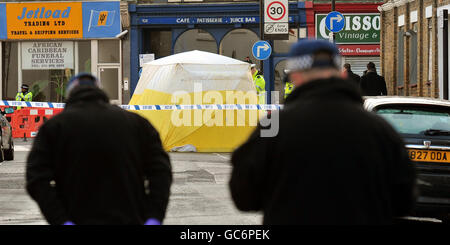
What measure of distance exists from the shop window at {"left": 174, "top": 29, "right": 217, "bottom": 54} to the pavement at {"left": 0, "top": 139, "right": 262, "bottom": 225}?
1820 centimetres

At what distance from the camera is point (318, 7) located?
124ft

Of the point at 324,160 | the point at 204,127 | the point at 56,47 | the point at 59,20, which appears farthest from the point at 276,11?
the point at 324,160

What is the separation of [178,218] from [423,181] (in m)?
2.74

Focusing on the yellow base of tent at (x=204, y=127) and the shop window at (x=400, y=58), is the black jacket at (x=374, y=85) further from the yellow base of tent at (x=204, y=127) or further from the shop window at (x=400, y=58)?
the shop window at (x=400, y=58)

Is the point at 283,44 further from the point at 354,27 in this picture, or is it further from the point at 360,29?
the point at 360,29

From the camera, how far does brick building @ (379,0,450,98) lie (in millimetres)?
27531

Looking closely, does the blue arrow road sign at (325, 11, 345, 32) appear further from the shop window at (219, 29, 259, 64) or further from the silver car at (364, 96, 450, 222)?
the silver car at (364, 96, 450, 222)

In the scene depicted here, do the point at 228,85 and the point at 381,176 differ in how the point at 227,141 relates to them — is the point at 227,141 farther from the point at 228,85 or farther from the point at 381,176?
the point at 381,176

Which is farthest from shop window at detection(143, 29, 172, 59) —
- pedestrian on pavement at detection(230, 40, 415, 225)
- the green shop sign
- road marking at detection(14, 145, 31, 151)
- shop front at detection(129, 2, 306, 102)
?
pedestrian on pavement at detection(230, 40, 415, 225)

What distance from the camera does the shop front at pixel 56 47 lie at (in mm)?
38344

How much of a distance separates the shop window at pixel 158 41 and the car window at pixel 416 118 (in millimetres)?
28177

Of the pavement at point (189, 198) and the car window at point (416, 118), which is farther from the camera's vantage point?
the pavement at point (189, 198)

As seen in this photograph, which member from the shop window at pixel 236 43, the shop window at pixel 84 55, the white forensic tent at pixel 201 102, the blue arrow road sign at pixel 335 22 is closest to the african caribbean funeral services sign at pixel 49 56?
the shop window at pixel 84 55
